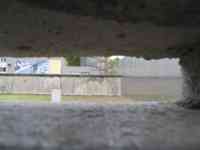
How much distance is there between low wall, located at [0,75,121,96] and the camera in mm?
2014

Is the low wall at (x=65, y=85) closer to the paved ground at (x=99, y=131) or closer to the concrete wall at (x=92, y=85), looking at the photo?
the concrete wall at (x=92, y=85)

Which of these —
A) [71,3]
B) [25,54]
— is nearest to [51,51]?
[25,54]

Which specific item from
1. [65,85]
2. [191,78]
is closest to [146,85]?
[65,85]

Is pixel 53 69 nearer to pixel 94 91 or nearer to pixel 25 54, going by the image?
pixel 94 91

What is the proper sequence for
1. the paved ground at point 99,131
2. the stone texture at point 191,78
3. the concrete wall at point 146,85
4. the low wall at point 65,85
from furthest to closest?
the concrete wall at point 146,85, the low wall at point 65,85, the stone texture at point 191,78, the paved ground at point 99,131

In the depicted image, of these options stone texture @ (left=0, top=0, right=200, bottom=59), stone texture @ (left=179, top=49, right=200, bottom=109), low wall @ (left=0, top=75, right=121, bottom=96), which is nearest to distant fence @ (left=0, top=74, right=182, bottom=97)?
low wall @ (left=0, top=75, right=121, bottom=96)

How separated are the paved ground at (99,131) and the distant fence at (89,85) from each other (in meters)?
1.16

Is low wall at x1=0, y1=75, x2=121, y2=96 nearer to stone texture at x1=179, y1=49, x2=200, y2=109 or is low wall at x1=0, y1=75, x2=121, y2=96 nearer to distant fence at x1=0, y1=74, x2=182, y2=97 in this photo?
distant fence at x1=0, y1=74, x2=182, y2=97

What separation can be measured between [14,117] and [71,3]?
0.32 metres

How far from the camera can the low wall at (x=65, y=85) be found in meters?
2.01

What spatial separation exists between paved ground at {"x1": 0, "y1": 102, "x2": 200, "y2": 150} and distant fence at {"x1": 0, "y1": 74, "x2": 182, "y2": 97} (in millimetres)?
1156

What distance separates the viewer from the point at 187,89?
100cm

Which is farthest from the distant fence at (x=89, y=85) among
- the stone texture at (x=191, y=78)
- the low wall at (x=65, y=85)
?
the stone texture at (x=191, y=78)

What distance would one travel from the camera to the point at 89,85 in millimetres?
2072
